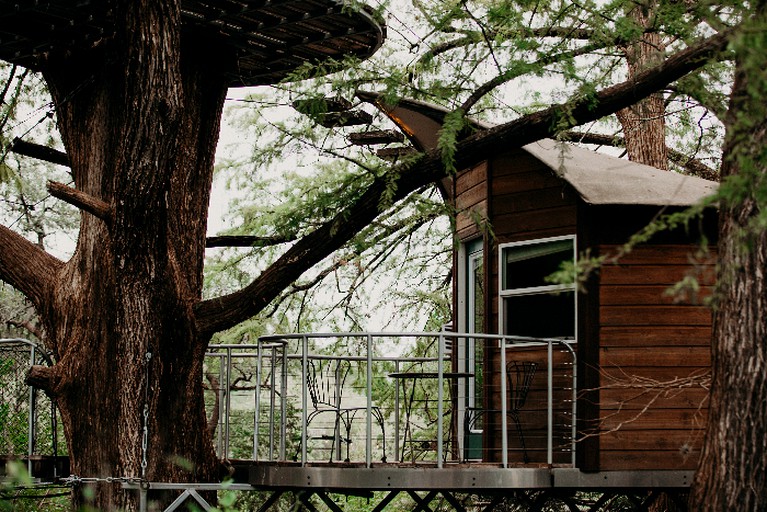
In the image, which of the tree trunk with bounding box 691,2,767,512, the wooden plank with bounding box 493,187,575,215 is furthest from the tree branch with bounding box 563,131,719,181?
the tree trunk with bounding box 691,2,767,512

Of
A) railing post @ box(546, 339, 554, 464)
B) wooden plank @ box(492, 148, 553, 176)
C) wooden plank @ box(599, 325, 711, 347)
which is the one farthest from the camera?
wooden plank @ box(492, 148, 553, 176)

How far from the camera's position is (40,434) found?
1538 centimetres

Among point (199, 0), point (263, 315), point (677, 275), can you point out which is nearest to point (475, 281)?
point (677, 275)

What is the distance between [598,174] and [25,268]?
5.48 meters

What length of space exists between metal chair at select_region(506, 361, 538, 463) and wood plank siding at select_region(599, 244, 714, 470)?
73 cm

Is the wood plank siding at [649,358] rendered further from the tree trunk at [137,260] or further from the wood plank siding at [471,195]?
the tree trunk at [137,260]

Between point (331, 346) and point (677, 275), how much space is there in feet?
28.6

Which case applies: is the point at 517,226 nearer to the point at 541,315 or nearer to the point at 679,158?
the point at 541,315

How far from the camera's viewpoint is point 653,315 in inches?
382

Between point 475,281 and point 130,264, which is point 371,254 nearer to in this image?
point 475,281

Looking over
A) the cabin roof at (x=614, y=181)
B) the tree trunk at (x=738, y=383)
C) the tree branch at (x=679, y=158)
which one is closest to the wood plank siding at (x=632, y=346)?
the cabin roof at (x=614, y=181)

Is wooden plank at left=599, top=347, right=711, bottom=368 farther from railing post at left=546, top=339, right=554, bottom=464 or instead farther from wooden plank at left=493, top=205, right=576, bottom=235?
wooden plank at left=493, top=205, right=576, bottom=235

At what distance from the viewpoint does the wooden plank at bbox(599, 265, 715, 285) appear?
969 centimetres

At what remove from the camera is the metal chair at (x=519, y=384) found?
9.98 meters
